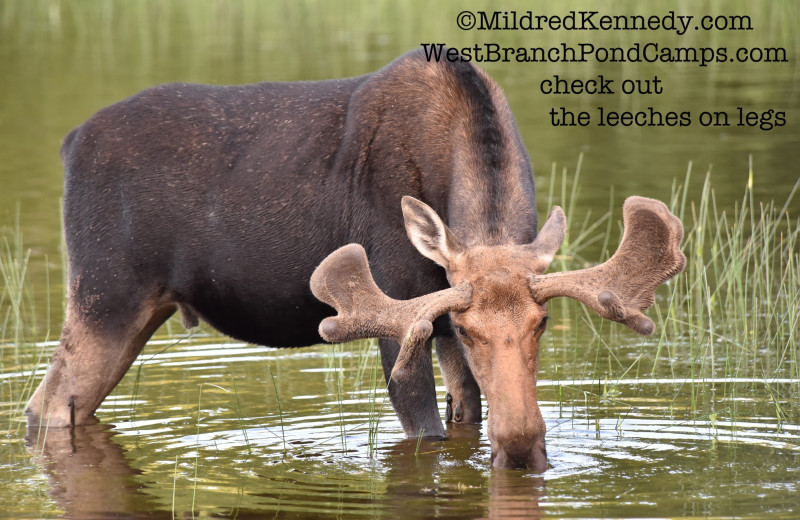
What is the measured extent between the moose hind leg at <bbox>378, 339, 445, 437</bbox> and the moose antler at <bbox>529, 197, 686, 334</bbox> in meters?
1.18

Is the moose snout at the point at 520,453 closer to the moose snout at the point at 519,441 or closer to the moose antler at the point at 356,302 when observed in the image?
the moose snout at the point at 519,441

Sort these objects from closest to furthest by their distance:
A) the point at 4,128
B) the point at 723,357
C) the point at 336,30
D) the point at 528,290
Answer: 1. the point at 528,290
2. the point at 723,357
3. the point at 4,128
4. the point at 336,30

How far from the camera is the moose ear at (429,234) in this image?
6.21m

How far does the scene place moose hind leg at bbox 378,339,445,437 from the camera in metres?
7.12

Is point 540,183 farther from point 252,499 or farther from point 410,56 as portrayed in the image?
point 252,499

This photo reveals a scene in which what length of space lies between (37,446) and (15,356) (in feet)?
6.42

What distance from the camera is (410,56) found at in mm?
7410

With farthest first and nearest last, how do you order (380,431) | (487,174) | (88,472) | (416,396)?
(380,431)
(416,396)
(88,472)
(487,174)

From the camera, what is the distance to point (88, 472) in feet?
23.1

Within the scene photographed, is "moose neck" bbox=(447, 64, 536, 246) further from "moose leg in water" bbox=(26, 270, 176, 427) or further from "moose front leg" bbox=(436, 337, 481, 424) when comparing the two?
"moose leg in water" bbox=(26, 270, 176, 427)

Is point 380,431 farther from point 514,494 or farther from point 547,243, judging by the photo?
point 547,243

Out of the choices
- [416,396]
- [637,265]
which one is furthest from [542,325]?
[416,396]

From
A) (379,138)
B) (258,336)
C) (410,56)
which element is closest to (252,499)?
(258,336)

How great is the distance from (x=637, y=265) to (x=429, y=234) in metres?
0.93
